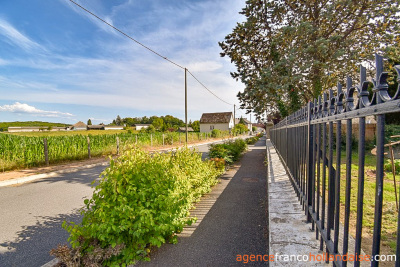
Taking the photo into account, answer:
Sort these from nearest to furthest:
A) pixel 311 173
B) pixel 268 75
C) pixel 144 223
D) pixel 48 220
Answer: pixel 311 173 → pixel 144 223 → pixel 48 220 → pixel 268 75

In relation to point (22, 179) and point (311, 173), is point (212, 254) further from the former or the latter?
point (22, 179)

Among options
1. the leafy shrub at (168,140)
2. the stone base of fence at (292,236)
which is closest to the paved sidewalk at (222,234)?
the stone base of fence at (292,236)

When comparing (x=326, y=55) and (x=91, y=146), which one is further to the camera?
(x=91, y=146)

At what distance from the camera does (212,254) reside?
2.93 metres

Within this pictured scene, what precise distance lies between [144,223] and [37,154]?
1099 cm

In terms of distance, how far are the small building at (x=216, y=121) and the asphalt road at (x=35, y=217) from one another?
54.2 metres

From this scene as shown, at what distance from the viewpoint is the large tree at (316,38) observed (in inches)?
345

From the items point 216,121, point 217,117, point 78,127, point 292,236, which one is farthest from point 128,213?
point 78,127

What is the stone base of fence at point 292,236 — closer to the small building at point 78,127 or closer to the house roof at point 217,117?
the house roof at point 217,117

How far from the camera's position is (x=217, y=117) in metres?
62.3

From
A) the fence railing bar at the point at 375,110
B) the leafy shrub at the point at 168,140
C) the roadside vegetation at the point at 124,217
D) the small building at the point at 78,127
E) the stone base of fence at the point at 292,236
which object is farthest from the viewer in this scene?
the small building at the point at 78,127

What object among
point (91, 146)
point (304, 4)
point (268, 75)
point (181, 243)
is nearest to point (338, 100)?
point (181, 243)

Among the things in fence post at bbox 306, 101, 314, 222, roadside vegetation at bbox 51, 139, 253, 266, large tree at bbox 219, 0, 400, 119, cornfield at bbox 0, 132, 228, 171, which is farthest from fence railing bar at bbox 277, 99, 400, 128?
large tree at bbox 219, 0, 400, 119

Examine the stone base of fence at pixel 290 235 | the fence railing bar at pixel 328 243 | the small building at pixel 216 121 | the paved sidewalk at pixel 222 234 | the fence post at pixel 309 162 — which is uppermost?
the small building at pixel 216 121
